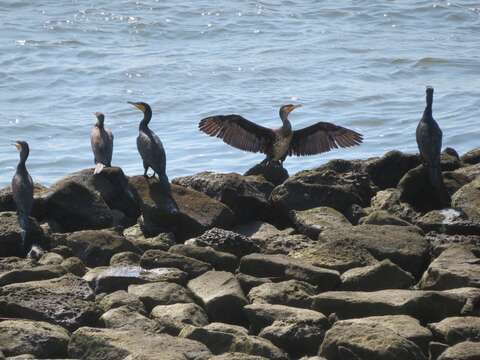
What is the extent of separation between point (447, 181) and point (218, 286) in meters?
3.70

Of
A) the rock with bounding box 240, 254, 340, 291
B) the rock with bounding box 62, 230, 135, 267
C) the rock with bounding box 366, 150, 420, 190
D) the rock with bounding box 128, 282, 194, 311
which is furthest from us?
the rock with bounding box 366, 150, 420, 190

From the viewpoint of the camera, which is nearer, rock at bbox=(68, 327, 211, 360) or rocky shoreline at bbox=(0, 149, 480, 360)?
rock at bbox=(68, 327, 211, 360)

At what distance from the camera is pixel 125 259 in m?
8.97

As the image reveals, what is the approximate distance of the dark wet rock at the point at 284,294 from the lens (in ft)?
26.1

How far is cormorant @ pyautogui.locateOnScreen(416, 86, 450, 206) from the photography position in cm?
1059

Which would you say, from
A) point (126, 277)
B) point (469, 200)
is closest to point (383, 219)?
point (469, 200)

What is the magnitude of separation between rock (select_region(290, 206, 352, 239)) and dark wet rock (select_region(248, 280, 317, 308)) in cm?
176

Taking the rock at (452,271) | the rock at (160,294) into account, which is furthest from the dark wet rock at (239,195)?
the rock at (160,294)

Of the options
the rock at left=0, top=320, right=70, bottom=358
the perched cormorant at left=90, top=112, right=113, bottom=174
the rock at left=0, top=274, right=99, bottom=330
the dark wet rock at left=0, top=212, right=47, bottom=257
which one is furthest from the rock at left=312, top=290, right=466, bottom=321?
the perched cormorant at left=90, top=112, right=113, bottom=174

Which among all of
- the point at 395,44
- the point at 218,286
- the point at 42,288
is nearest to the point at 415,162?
the point at 218,286

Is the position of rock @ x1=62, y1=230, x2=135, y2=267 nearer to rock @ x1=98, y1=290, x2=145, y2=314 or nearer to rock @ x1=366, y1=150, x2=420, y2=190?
rock @ x1=98, y1=290, x2=145, y2=314

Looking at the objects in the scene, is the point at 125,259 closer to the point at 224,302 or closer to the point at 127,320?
the point at 224,302

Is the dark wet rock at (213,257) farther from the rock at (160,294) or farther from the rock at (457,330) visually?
the rock at (457,330)

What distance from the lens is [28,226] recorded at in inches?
375
